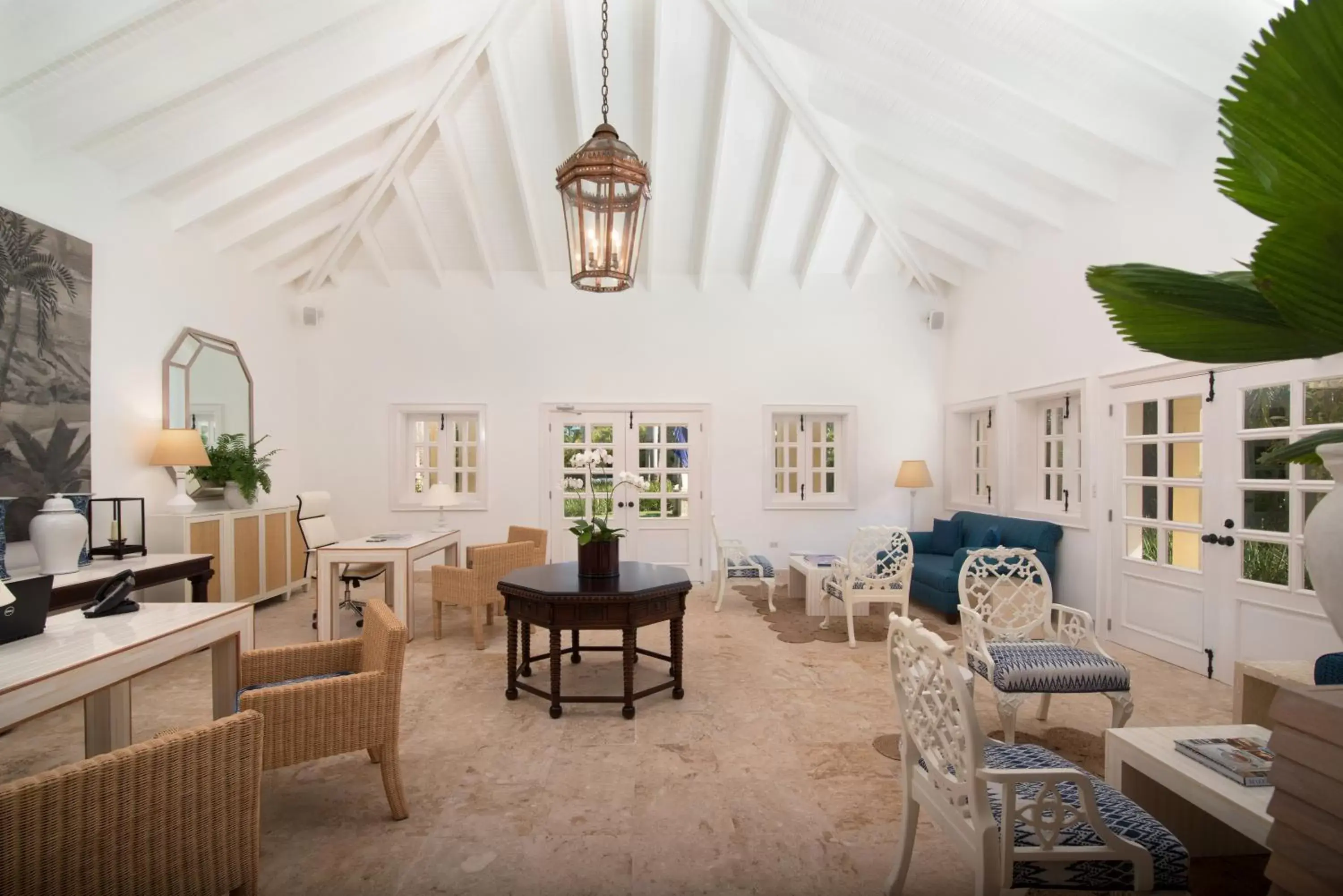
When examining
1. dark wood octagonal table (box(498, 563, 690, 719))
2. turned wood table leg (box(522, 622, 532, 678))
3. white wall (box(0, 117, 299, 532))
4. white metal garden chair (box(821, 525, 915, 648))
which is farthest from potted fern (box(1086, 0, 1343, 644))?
white wall (box(0, 117, 299, 532))

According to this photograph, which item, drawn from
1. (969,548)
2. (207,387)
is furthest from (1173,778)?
(207,387)

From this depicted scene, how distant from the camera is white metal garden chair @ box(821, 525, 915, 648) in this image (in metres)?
5.26

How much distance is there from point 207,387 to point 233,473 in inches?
34.1

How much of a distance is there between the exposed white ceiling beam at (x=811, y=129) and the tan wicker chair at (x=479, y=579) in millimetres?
4379

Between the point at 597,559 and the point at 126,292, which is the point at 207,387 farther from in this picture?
the point at 597,559

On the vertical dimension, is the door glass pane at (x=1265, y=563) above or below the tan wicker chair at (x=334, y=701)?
above

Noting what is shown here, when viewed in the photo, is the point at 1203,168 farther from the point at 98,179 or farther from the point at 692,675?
the point at 98,179

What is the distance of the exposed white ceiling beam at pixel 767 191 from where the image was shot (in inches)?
240

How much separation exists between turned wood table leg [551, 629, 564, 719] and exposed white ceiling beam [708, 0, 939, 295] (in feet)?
15.4

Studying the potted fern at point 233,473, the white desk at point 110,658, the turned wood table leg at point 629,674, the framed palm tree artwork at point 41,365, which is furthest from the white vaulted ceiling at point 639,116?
the turned wood table leg at point 629,674

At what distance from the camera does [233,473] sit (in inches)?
235

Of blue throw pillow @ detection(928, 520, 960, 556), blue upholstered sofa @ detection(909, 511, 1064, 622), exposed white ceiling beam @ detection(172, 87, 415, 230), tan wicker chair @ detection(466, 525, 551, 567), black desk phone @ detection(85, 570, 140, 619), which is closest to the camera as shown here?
black desk phone @ detection(85, 570, 140, 619)

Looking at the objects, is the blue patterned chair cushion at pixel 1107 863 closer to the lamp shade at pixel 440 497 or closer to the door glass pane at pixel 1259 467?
the door glass pane at pixel 1259 467

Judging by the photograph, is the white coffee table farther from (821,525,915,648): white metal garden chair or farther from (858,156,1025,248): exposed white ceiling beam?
(858,156,1025,248): exposed white ceiling beam
